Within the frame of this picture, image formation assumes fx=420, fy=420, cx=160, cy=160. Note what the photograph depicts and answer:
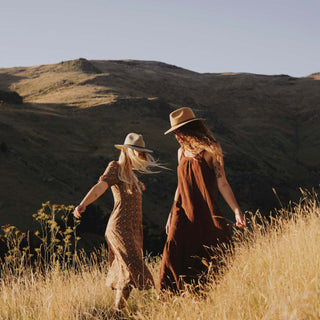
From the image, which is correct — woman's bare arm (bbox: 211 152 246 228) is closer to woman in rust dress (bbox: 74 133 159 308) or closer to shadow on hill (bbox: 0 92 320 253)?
woman in rust dress (bbox: 74 133 159 308)

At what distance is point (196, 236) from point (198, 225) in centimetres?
10

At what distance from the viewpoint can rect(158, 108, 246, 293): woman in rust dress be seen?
3.87 meters

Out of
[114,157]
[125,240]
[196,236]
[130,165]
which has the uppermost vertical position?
[130,165]

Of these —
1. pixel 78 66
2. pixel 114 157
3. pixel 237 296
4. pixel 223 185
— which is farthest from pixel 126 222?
pixel 78 66

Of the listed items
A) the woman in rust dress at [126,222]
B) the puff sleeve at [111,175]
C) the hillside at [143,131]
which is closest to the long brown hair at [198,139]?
the woman in rust dress at [126,222]

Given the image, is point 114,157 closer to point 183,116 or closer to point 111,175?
point 111,175

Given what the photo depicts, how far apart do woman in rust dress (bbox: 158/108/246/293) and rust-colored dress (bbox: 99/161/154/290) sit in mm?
365

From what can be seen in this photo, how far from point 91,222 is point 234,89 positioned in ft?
291

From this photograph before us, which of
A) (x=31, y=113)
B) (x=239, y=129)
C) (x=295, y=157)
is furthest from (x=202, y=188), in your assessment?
(x=239, y=129)

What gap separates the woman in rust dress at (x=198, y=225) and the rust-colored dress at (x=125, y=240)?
365 millimetres

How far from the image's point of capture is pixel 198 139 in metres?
4.02

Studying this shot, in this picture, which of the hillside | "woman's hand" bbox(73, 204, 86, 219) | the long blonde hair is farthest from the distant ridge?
"woman's hand" bbox(73, 204, 86, 219)

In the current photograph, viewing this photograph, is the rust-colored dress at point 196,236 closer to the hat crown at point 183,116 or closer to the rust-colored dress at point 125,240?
the rust-colored dress at point 125,240

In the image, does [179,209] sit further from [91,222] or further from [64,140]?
[64,140]
